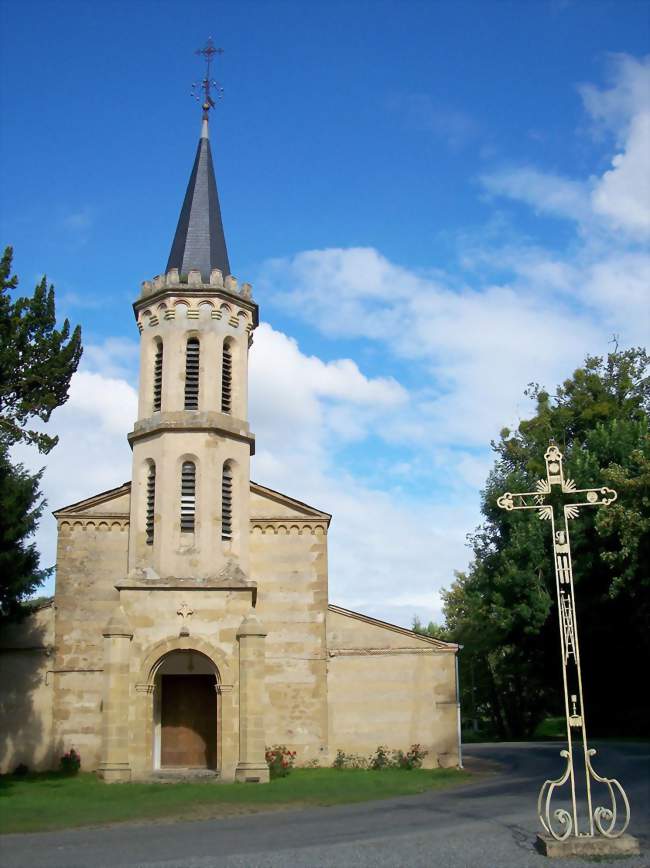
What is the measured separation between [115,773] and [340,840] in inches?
429

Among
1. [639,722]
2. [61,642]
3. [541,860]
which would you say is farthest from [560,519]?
[541,860]

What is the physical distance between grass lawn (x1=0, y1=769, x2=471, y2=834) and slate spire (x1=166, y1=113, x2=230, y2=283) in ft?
51.9

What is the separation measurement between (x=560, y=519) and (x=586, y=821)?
21.9 m

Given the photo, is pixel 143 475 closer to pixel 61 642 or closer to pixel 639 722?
pixel 61 642

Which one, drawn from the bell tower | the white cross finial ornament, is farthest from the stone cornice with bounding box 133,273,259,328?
the white cross finial ornament

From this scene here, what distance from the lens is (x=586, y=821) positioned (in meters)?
14.7

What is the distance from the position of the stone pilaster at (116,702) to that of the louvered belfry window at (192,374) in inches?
271

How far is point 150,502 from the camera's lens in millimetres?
26922

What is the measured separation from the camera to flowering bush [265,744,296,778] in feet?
83.1

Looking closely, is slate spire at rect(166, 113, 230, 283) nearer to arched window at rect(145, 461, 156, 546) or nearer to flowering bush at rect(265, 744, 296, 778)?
arched window at rect(145, 461, 156, 546)

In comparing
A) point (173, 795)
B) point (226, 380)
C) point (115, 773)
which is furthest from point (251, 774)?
point (226, 380)

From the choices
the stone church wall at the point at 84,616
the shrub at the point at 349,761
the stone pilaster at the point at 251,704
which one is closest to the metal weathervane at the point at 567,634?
the stone pilaster at the point at 251,704

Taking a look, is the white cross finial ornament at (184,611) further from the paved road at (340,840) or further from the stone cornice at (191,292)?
the stone cornice at (191,292)

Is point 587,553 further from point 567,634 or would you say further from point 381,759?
point 567,634
